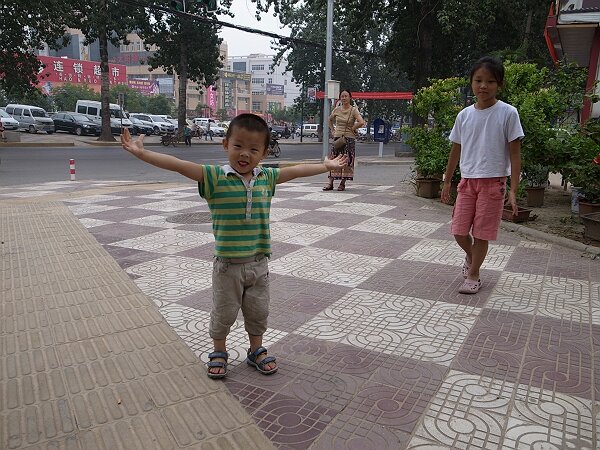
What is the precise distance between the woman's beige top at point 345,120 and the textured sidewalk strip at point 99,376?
16.9ft

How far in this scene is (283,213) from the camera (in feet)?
23.1

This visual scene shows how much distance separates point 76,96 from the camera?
59625 millimetres

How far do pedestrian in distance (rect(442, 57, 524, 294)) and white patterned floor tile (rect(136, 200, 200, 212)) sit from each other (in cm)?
461

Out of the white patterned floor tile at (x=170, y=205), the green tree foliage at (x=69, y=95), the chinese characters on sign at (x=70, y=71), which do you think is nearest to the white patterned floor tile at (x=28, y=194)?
the white patterned floor tile at (x=170, y=205)

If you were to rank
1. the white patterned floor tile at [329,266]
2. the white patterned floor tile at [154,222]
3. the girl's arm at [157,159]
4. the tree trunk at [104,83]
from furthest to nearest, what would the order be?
the tree trunk at [104,83], the white patterned floor tile at [154,222], the white patterned floor tile at [329,266], the girl's arm at [157,159]

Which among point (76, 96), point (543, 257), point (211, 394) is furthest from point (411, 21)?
point (76, 96)

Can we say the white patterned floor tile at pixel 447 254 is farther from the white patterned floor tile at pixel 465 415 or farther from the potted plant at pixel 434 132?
the potted plant at pixel 434 132

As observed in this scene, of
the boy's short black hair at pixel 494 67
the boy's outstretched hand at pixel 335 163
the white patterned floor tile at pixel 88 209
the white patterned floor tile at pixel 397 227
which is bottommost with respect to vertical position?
the white patterned floor tile at pixel 88 209

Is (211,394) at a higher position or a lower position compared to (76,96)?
lower

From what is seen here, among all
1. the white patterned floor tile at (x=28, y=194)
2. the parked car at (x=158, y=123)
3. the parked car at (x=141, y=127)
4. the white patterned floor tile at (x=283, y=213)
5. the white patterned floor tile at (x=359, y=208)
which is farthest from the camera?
the parked car at (x=158, y=123)

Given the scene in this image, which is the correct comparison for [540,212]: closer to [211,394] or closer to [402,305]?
[402,305]

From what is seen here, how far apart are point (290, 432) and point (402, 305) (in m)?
1.66

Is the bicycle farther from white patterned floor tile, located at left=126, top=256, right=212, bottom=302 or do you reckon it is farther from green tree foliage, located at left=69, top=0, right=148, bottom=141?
white patterned floor tile, located at left=126, top=256, right=212, bottom=302

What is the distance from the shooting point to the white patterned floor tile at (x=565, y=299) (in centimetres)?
344
